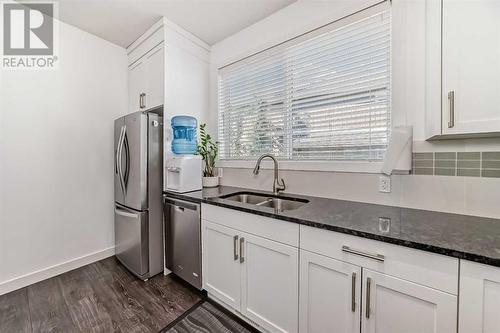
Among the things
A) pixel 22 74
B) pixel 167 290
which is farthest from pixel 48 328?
pixel 22 74

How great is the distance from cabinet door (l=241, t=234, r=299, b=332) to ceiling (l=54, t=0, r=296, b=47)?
2058mm

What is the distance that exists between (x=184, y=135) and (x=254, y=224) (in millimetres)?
1354

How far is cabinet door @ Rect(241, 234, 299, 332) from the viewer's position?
127 cm

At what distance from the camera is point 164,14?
2.07 meters

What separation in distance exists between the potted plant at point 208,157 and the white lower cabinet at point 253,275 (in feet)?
2.41

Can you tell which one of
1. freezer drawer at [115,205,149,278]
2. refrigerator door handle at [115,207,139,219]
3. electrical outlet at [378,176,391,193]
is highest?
electrical outlet at [378,176,391,193]

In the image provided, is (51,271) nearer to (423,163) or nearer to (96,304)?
(96,304)

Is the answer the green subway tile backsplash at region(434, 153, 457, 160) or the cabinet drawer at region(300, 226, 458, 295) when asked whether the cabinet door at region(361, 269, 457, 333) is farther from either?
the green subway tile backsplash at region(434, 153, 457, 160)

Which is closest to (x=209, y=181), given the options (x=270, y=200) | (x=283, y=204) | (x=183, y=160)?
(x=183, y=160)

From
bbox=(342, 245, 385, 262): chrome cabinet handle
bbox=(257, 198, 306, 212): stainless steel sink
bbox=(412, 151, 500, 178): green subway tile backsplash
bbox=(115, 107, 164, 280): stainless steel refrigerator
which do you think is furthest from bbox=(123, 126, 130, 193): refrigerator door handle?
bbox=(412, 151, 500, 178): green subway tile backsplash

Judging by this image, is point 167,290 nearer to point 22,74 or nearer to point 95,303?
point 95,303

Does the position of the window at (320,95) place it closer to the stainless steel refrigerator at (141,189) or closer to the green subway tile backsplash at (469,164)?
the green subway tile backsplash at (469,164)

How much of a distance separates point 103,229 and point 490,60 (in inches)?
138

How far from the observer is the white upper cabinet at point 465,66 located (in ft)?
3.27
